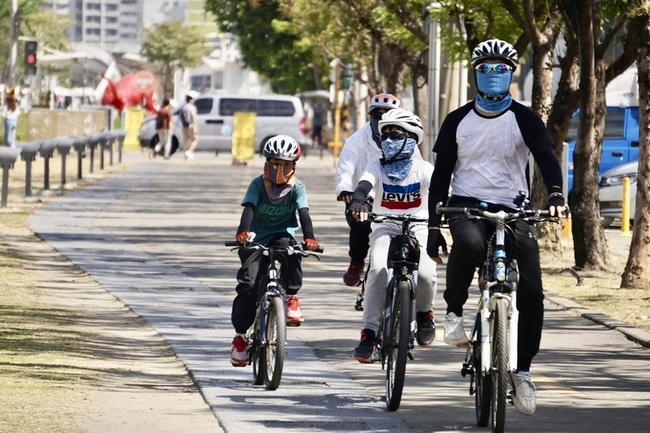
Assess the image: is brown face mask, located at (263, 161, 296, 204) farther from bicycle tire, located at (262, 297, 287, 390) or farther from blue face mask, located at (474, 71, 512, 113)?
blue face mask, located at (474, 71, 512, 113)

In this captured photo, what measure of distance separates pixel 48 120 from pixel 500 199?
34348mm

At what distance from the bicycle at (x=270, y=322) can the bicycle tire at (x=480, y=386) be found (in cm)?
135

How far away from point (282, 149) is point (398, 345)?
161cm

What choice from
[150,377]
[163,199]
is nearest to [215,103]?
[163,199]

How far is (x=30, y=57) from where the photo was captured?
5150 centimetres

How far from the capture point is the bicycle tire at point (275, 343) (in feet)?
32.0

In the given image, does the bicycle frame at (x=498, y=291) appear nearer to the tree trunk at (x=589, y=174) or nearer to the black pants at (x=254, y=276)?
the black pants at (x=254, y=276)

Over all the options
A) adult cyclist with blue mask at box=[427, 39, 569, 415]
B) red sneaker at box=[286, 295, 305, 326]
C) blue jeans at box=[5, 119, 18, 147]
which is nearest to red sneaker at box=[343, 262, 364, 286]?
red sneaker at box=[286, 295, 305, 326]

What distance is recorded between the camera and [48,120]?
1667 inches

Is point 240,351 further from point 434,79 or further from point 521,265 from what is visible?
point 434,79

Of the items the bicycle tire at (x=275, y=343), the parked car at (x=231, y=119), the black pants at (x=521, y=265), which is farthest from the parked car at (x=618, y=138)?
the parked car at (x=231, y=119)

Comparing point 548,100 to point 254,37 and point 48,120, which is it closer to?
point 48,120

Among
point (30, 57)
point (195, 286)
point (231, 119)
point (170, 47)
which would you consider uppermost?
point (170, 47)

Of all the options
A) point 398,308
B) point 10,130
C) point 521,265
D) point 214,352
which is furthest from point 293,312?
point 10,130
